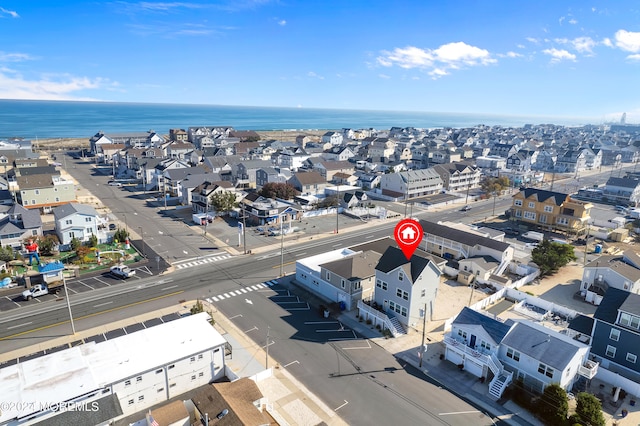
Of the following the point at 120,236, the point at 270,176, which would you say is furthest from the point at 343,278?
the point at 270,176

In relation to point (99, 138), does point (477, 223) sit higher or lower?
lower

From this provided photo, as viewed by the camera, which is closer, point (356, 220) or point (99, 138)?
point (356, 220)

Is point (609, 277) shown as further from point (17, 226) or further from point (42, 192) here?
point (42, 192)

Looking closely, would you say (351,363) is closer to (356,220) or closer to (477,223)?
(356,220)

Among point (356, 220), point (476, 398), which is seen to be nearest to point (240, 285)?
point (476, 398)

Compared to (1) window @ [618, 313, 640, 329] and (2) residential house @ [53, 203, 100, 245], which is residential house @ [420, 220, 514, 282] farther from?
(2) residential house @ [53, 203, 100, 245]

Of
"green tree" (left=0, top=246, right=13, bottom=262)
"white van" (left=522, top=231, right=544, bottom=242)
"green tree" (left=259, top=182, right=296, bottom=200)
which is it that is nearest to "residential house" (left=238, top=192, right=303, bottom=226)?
"green tree" (left=259, top=182, right=296, bottom=200)
